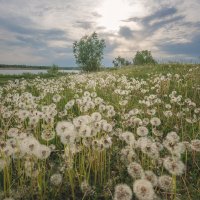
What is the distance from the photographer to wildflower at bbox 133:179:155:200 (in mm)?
2254

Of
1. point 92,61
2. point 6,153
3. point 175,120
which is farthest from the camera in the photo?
point 92,61

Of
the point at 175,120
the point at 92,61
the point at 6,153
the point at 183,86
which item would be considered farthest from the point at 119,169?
the point at 92,61

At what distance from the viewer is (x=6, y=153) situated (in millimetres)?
3094

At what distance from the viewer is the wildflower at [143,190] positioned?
2.25m

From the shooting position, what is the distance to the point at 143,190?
2.28 meters

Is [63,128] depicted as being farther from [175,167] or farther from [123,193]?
[175,167]

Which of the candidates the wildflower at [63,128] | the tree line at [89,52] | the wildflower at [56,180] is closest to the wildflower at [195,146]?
the wildflower at [63,128]

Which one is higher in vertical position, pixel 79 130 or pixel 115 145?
pixel 79 130

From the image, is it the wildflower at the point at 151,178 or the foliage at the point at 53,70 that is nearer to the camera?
the wildflower at the point at 151,178

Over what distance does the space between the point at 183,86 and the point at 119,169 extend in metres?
6.41

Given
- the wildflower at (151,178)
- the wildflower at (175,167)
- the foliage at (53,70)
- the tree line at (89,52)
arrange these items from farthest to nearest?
1. the tree line at (89,52)
2. the foliage at (53,70)
3. the wildflower at (151,178)
4. the wildflower at (175,167)

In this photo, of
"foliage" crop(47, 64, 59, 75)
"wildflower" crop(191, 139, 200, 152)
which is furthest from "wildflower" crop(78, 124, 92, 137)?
"foliage" crop(47, 64, 59, 75)

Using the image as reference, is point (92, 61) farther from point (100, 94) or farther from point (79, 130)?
point (79, 130)

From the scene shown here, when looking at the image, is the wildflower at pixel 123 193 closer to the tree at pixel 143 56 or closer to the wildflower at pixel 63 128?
the wildflower at pixel 63 128
